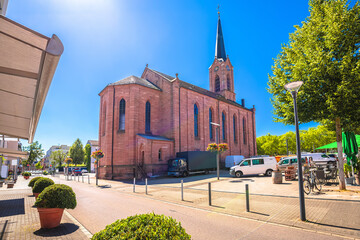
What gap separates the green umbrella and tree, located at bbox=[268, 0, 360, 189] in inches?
21.6

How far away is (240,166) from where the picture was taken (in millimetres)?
20391

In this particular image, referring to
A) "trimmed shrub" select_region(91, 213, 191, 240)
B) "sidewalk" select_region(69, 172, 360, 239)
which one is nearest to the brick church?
"sidewalk" select_region(69, 172, 360, 239)

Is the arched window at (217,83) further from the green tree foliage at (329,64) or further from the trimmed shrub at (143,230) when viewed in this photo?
the trimmed shrub at (143,230)

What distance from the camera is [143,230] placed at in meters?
2.15

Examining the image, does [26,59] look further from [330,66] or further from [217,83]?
[217,83]

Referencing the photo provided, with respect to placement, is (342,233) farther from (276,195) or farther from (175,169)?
(175,169)

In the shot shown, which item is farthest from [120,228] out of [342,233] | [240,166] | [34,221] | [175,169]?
[175,169]

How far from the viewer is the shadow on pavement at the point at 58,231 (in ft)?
18.0

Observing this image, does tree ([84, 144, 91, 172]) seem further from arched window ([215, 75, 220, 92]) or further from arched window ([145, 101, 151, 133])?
arched window ([215, 75, 220, 92])

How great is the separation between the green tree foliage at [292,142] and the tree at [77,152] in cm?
6245

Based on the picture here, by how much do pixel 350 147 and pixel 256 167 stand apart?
9.54 m

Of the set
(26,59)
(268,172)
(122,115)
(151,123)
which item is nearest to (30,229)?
(26,59)

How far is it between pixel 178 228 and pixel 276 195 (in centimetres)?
949

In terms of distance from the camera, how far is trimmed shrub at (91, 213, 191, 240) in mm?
2102
